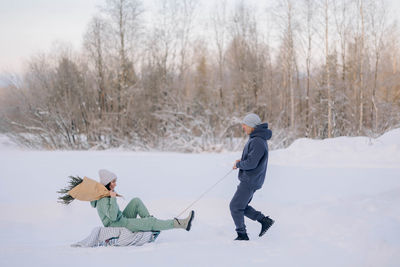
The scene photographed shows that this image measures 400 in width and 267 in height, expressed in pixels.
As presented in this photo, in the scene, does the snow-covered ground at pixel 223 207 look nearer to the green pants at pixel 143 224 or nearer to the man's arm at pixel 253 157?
the green pants at pixel 143 224

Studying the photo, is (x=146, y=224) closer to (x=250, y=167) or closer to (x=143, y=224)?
(x=143, y=224)

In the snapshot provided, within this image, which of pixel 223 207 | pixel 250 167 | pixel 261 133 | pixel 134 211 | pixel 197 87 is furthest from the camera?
pixel 197 87

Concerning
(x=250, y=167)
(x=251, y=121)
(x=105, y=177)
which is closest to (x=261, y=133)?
(x=251, y=121)

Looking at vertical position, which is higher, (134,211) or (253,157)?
(253,157)

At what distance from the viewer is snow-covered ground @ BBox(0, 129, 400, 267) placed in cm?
342

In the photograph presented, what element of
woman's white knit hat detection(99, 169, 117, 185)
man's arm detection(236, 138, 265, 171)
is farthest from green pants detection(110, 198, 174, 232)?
man's arm detection(236, 138, 265, 171)

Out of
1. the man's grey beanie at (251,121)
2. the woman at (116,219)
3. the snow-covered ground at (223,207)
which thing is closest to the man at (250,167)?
the man's grey beanie at (251,121)

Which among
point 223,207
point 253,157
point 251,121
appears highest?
point 251,121

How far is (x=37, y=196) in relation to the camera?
609 centimetres

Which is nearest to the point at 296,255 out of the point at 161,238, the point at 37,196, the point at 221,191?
the point at 161,238

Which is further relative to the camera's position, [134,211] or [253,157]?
[134,211]

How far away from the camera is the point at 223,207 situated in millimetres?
5730

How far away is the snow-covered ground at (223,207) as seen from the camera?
3418 mm

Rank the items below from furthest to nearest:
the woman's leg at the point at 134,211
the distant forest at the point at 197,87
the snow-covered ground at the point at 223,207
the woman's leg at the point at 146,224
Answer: the distant forest at the point at 197,87 → the woman's leg at the point at 134,211 → the woman's leg at the point at 146,224 → the snow-covered ground at the point at 223,207
